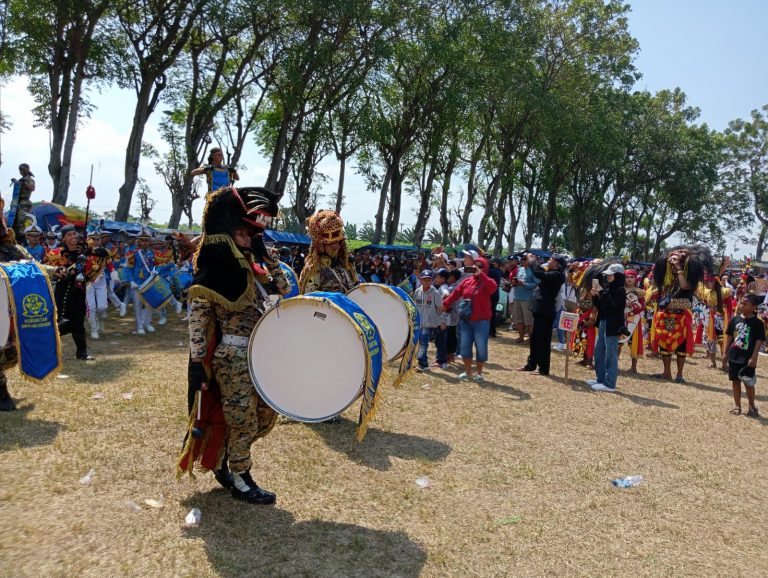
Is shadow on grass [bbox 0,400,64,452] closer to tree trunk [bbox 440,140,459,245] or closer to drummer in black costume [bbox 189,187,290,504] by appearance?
drummer in black costume [bbox 189,187,290,504]

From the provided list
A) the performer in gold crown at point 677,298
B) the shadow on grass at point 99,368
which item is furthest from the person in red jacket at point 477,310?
the shadow on grass at point 99,368

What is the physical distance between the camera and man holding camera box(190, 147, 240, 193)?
23.2 feet

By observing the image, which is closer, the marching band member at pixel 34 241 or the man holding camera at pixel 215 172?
the man holding camera at pixel 215 172

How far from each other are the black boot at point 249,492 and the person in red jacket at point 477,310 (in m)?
5.09

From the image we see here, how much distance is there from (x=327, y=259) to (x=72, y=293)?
470 centimetres

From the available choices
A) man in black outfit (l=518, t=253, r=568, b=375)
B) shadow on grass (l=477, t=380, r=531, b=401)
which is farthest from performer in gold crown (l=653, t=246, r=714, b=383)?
shadow on grass (l=477, t=380, r=531, b=401)

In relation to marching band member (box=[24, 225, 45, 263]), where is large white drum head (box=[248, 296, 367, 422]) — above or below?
below

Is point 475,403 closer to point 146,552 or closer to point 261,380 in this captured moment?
point 261,380

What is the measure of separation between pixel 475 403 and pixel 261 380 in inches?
169

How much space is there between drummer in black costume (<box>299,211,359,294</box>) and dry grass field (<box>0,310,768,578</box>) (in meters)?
1.49

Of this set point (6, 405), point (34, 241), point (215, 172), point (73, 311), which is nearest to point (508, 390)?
point (215, 172)

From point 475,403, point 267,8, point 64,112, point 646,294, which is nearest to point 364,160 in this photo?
point 267,8

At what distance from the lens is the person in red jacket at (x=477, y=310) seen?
8.57 m

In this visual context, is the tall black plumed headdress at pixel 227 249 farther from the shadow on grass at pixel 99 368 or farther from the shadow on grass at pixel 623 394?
the shadow on grass at pixel 623 394
